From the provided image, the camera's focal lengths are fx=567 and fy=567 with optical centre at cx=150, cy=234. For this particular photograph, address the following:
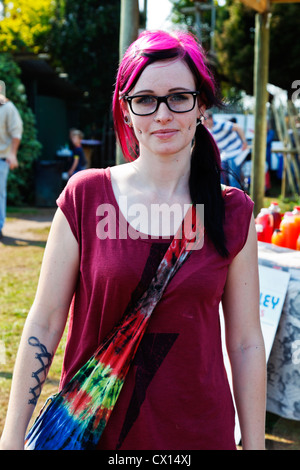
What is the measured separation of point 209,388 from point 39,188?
11.7m

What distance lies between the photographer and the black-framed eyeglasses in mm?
1531

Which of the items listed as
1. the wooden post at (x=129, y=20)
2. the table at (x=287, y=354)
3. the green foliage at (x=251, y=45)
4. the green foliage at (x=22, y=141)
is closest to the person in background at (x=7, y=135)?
the wooden post at (x=129, y=20)

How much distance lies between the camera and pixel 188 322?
57.9 inches

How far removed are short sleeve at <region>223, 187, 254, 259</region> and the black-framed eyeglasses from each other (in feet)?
0.94

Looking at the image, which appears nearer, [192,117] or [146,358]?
[146,358]

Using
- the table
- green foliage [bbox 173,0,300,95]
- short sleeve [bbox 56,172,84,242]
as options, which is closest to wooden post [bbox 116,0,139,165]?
the table

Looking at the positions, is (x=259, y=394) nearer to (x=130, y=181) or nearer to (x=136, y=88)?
(x=130, y=181)

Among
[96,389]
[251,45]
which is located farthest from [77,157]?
[251,45]

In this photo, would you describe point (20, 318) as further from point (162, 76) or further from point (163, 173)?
point (162, 76)

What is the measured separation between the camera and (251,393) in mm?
1575

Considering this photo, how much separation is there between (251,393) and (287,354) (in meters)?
1.82

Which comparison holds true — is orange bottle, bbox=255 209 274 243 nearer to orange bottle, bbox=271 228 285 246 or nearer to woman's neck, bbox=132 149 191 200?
orange bottle, bbox=271 228 285 246

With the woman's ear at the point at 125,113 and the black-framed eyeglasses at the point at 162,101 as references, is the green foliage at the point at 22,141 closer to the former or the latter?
the woman's ear at the point at 125,113
